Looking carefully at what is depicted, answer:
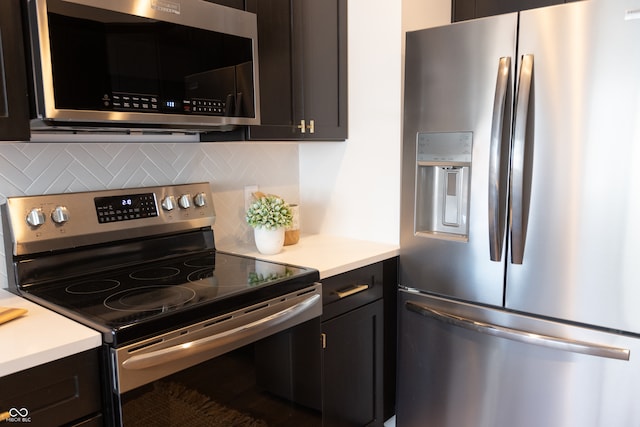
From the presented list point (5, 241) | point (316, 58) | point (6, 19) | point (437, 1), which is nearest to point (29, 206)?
point (5, 241)

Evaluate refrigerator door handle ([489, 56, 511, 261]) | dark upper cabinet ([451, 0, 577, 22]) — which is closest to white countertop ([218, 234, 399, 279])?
refrigerator door handle ([489, 56, 511, 261])

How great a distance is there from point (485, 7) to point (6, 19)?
1983 millimetres

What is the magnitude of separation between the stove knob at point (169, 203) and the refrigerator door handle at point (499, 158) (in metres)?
1.19

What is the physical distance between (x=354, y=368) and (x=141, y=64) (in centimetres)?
138

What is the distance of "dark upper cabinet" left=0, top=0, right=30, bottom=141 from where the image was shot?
127cm

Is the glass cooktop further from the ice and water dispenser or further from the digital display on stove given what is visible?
the ice and water dispenser

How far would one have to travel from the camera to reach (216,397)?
144 cm

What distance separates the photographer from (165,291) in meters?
1.52

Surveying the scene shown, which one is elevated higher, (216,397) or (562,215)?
(562,215)

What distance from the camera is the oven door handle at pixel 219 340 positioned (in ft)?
4.02

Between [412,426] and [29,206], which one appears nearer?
[29,206]

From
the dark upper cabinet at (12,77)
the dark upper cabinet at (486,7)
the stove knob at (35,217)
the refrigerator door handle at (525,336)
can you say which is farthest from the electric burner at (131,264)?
the dark upper cabinet at (486,7)

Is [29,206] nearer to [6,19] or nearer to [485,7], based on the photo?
[6,19]

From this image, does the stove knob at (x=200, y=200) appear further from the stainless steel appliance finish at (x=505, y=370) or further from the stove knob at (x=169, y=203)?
the stainless steel appliance finish at (x=505, y=370)
